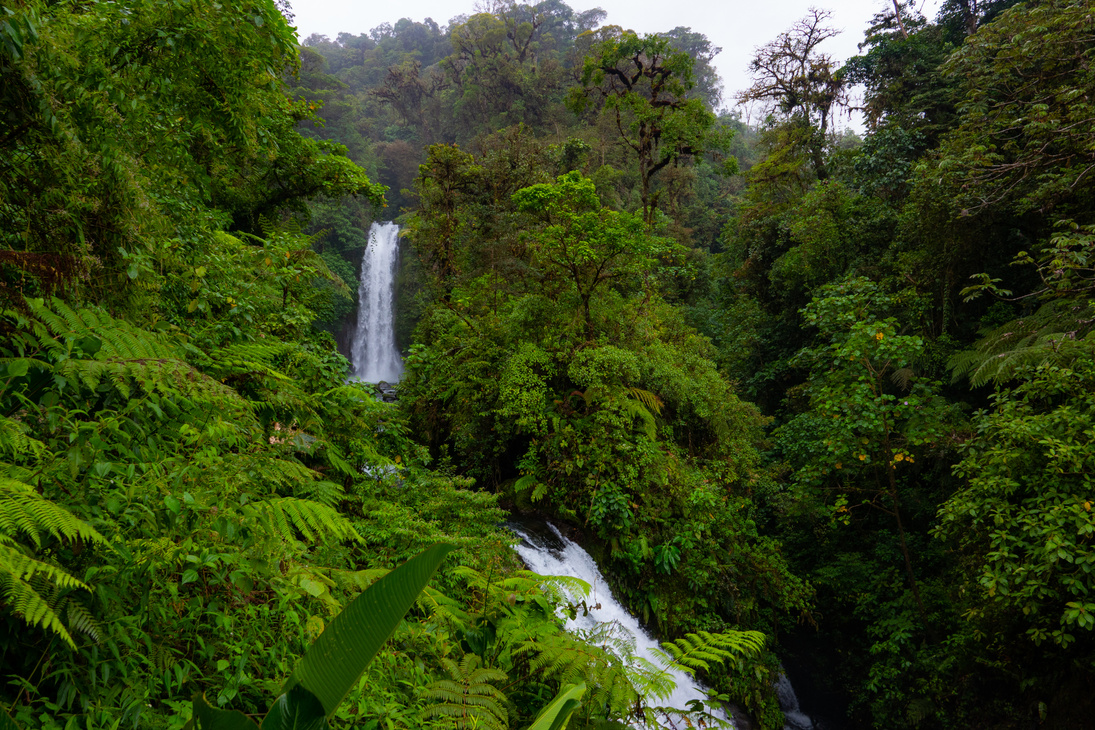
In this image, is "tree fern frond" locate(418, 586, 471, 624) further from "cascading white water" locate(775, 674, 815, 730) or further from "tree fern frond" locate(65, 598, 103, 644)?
"cascading white water" locate(775, 674, 815, 730)

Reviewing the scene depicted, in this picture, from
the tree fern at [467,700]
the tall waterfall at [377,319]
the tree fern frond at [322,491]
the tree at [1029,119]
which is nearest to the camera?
the tree fern at [467,700]

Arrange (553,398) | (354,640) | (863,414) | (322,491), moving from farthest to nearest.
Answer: (553,398), (863,414), (322,491), (354,640)

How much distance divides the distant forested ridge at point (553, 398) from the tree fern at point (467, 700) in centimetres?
3

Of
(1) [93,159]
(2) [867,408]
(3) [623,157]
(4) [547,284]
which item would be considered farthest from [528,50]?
(1) [93,159]

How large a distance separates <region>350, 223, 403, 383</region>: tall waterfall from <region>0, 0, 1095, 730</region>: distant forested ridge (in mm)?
7593

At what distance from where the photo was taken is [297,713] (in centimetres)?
124

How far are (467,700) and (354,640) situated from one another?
1.15 m

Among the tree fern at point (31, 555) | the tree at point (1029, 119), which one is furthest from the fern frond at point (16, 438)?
the tree at point (1029, 119)

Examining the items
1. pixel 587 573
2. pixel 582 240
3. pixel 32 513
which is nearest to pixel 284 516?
pixel 32 513

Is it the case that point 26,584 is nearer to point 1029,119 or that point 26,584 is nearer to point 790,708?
point 790,708

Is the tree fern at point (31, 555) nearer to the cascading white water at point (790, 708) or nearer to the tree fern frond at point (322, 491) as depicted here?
the tree fern frond at point (322, 491)

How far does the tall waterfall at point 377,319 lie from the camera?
2067 centimetres

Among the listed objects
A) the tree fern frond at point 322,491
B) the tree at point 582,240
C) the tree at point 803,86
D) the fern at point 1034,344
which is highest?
the tree at point 803,86

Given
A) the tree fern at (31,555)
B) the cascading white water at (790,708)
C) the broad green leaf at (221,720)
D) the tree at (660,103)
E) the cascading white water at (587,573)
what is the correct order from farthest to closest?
1. the tree at (660,103)
2. the cascading white water at (790,708)
3. the cascading white water at (587,573)
4. the tree fern at (31,555)
5. the broad green leaf at (221,720)
